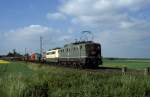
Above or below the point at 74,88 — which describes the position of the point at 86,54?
above

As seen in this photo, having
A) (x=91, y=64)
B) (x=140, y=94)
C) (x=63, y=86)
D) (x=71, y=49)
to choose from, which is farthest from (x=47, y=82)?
(x=71, y=49)

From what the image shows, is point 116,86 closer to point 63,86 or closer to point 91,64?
point 63,86

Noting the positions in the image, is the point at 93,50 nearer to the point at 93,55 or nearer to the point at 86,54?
the point at 93,55

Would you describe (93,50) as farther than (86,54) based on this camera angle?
Yes

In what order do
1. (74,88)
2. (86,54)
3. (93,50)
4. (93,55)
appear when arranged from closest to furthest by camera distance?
1. (74,88)
2. (86,54)
3. (93,50)
4. (93,55)

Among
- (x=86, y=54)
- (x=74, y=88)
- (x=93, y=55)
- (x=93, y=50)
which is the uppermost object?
(x=93, y=50)

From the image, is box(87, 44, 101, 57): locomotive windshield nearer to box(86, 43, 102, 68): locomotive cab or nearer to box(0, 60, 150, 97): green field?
box(86, 43, 102, 68): locomotive cab

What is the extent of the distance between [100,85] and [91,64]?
31559 millimetres


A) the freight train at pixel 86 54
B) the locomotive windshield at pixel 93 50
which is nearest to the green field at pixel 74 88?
the freight train at pixel 86 54

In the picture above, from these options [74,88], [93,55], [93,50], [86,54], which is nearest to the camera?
[74,88]

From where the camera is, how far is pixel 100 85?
2161cm

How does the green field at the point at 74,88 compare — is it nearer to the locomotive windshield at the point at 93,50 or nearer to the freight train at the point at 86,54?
the freight train at the point at 86,54

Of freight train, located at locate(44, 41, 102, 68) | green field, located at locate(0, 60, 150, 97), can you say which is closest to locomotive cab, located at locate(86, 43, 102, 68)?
freight train, located at locate(44, 41, 102, 68)

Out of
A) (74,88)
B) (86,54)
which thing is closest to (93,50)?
(86,54)
